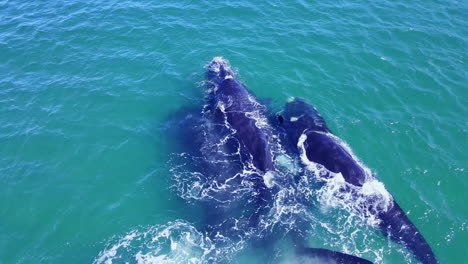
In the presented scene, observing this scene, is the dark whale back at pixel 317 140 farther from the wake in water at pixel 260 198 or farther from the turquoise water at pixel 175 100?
the turquoise water at pixel 175 100

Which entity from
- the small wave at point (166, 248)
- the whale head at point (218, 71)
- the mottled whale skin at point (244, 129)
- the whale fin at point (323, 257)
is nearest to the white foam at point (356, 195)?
the mottled whale skin at point (244, 129)

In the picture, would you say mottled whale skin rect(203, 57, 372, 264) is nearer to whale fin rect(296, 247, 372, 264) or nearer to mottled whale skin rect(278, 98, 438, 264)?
whale fin rect(296, 247, 372, 264)

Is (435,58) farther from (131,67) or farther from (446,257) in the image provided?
(131,67)

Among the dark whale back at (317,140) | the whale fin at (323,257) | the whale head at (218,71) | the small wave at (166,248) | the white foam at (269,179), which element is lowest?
the small wave at (166,248)

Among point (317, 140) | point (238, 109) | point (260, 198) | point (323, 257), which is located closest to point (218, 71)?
point (238, 109)

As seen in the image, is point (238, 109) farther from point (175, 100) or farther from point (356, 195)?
point (356, 195)

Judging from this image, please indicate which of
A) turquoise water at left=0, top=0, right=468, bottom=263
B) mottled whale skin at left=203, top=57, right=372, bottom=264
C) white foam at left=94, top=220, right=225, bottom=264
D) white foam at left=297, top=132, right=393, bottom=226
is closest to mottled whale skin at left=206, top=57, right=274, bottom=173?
mottled whale skin at left=203, top=57, right=372, bottom=264

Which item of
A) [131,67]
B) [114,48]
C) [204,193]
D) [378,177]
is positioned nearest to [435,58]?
[378,177]
